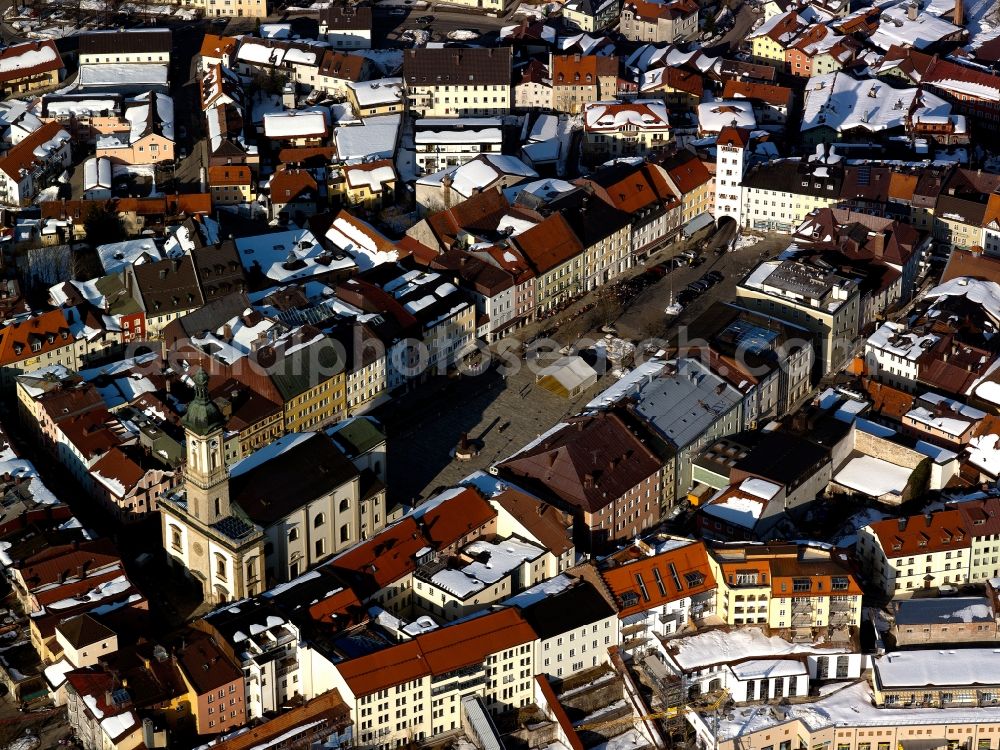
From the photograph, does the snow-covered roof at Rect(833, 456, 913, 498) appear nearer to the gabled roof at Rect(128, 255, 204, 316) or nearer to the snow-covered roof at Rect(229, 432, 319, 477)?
the snow-covered roof at Rect(229, 432, 319, 477)

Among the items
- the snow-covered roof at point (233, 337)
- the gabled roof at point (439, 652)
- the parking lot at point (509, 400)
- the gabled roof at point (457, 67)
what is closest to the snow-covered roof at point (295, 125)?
the gabled roof at point (457, 67)

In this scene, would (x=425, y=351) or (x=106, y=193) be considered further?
(x=106, y=193)

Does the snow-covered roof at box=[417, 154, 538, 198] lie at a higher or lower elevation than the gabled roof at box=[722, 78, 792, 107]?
lower

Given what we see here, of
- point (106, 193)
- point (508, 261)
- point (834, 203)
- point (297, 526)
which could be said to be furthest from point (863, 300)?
point (106, 193)

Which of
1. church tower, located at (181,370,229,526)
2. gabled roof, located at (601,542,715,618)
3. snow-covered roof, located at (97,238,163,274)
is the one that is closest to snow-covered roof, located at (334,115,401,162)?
snow-covered roof, located at (97,238,163,274)

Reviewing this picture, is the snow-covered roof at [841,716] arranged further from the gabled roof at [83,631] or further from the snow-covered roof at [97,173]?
the snow-covered roof at [97,173]

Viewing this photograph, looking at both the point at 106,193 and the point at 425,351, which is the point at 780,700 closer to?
the point at 425,351

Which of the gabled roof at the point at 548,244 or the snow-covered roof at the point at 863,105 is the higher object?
the snow-covered roof at the point at 863,105

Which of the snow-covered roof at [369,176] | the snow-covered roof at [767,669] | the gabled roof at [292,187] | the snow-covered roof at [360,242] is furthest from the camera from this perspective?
the snow-covered roof at [369,176]
